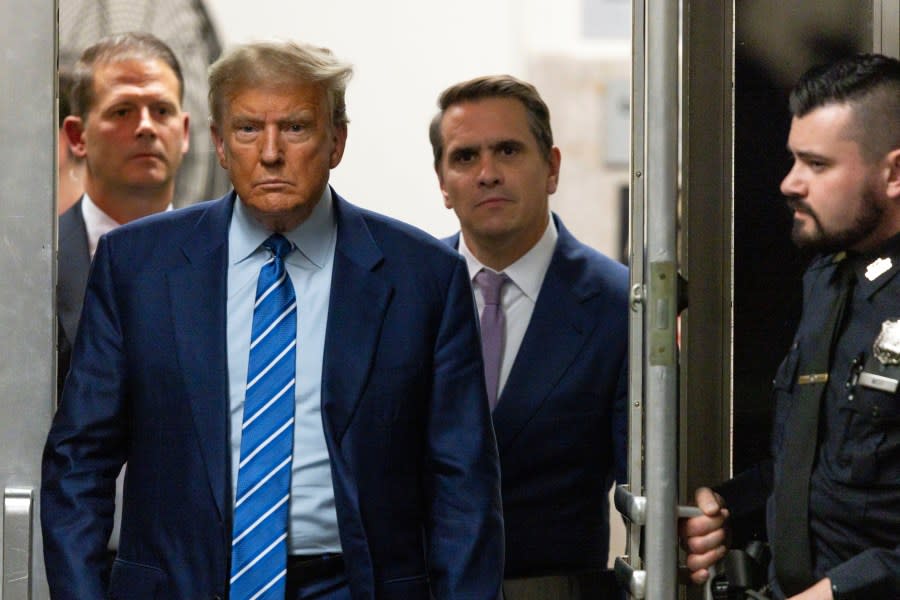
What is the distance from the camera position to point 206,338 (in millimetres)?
2264

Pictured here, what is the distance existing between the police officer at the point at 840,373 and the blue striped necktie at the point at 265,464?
68 centimetres

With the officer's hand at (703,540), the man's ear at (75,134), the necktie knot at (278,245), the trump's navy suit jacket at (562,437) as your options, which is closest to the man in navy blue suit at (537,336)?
the trump's navy suit jacket at (562,437)

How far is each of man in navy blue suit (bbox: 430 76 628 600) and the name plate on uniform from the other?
1.75 ft

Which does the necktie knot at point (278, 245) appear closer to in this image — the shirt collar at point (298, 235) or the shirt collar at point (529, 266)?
the shirt collar at point (298, 235)

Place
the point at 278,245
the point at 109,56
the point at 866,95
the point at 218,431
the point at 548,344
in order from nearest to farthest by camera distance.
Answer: the point at 218,431
the point at 278,245
the point at 866,95
the point at 109,56
the point at 548,344

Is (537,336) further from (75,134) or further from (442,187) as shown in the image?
(75,134)

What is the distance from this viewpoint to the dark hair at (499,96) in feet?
9.17

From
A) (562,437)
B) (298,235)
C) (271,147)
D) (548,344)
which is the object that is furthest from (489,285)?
(271,147)

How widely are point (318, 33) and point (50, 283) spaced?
668 millimetres

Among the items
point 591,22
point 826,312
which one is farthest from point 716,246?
point 591,22

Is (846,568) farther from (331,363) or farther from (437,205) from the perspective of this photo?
(437,205)

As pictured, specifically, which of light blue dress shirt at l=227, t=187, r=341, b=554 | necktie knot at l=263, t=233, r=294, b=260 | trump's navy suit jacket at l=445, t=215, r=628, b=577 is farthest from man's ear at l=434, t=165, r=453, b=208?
necktie knot at l=263, t=233, r=294, b=260

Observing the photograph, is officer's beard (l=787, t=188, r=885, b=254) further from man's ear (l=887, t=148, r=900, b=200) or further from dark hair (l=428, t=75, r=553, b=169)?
dark hair (l=428, t=75, r=553, b=169)

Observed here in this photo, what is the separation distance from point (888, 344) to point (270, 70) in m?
1.03
